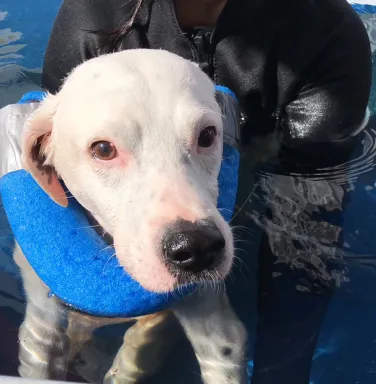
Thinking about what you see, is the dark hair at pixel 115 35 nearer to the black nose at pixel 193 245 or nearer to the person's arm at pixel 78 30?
the person's arm at pixel 78 30

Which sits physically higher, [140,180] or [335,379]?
[140,180]

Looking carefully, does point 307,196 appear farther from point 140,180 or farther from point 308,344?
point 140,180

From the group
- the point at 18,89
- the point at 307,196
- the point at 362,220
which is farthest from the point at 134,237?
the point at 18,89

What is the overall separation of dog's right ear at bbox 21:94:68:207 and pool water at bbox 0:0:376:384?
0.84 meters

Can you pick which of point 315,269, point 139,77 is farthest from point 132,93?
point 315,269

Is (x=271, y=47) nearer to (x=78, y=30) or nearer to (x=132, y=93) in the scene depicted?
(x=78, y=30)

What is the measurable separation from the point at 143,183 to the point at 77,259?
59 centimetres

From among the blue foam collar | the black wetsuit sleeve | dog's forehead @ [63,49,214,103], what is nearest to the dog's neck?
the blue foam collar

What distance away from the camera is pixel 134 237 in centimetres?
226

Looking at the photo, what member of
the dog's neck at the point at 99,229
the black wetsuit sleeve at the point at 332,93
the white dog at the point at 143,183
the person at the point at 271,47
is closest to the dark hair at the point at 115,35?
the person at the point at 271,47

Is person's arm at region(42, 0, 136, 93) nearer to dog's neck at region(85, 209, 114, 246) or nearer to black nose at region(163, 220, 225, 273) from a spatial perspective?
dog's neck at region(85, 209, 114, 246)

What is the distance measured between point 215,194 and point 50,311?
1.07 metres

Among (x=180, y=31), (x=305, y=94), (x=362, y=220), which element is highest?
(x=180, y=31)

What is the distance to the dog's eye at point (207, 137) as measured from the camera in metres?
2.56
